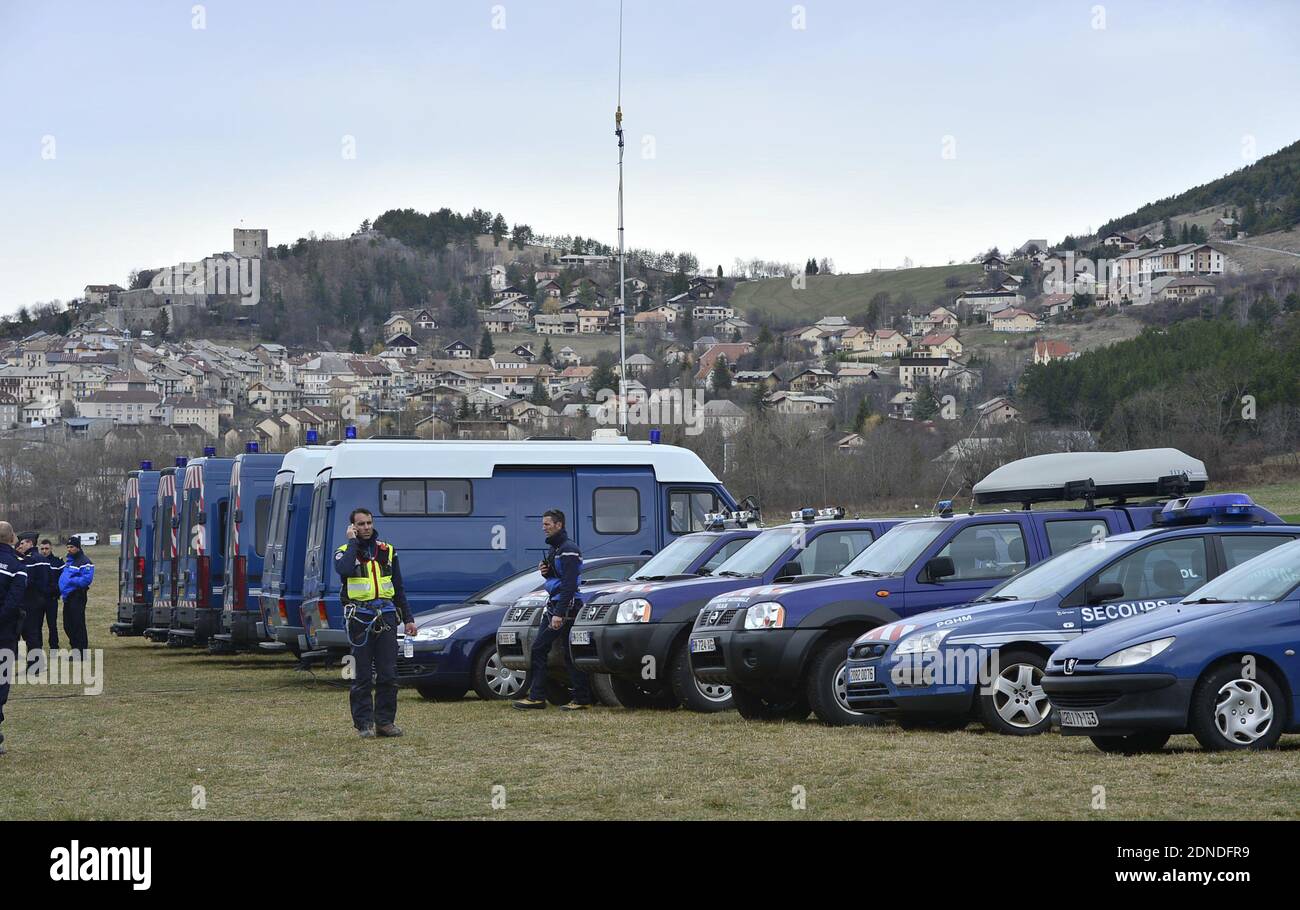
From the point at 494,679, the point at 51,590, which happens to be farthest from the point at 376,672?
the point at 51,590

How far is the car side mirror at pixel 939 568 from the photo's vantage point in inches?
560

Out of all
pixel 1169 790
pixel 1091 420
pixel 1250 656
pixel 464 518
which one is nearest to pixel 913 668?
pixel 1250 656

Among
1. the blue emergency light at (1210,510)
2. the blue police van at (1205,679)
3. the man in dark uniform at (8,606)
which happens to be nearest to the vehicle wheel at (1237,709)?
the blue police van at (1205,679)

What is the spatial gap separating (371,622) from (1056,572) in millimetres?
5242

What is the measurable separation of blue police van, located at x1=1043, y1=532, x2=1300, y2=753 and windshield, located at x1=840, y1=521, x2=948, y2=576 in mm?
3377

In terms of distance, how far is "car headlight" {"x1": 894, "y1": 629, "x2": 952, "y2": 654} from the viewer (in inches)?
502

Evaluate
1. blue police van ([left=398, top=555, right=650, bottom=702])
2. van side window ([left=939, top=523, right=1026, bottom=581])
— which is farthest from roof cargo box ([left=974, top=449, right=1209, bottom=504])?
blue police van ([left=398, top=555, right=650, bottom=702])

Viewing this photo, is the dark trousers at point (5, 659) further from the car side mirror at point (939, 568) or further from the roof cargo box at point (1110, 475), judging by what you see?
the roof cargo box at point (1110, 475)

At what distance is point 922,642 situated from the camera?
504 inches

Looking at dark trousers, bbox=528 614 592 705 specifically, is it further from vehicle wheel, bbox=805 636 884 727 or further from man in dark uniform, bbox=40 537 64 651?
man in dark uniform, bbox=40 537 64 651

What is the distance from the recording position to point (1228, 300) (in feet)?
524

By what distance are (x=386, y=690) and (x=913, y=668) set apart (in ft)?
13.6
